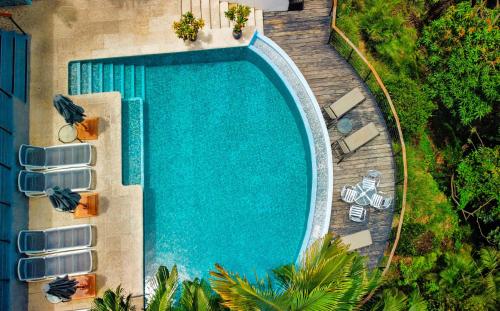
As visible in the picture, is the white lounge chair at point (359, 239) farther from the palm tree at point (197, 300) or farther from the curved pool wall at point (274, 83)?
the palm tree at point (197, 300)

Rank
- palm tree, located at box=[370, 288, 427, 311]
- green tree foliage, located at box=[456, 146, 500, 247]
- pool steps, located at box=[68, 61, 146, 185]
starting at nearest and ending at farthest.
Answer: palm tree, located at box=[370, 288, 427, 311]
green tree foliage, located at box=[456, 146, 500, 247]
pool steps, located at box=[68, 61, 146, 185]

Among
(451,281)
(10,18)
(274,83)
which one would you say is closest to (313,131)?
(274,83)

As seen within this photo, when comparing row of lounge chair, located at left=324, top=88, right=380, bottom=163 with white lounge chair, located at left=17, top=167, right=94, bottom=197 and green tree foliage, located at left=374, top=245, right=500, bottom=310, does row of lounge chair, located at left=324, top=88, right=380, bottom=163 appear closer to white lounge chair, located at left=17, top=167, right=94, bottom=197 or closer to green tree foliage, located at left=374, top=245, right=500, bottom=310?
green tree foliage, located at left=374, top=245, right=500, bottom=310

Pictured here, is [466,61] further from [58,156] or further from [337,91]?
[58,156]

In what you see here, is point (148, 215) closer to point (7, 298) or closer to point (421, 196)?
point (7, 298)

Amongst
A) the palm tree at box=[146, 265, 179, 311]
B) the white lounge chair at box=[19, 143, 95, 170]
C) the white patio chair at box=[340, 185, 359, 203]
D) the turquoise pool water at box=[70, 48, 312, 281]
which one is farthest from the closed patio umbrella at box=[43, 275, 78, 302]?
the white patio chair at box=[340, 185, 359, 203]

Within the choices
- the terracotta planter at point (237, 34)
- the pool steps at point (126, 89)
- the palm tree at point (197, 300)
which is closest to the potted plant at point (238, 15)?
the terracotta planter at point (237, 34)
